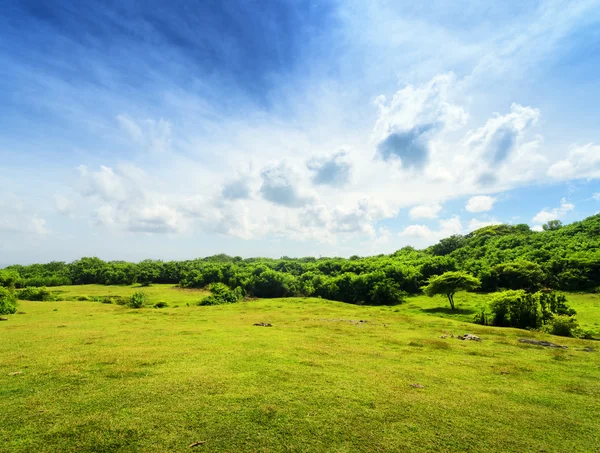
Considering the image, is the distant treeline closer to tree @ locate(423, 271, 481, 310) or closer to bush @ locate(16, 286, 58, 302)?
bush @ locate(16, 286, 58, 302)

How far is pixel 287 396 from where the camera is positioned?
42.7 feet

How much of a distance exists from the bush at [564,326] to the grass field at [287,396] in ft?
36.3

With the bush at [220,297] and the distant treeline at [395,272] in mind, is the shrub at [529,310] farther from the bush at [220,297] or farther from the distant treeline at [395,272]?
the bush at [220,297]

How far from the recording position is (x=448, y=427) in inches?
439

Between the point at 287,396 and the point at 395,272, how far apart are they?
79.8m

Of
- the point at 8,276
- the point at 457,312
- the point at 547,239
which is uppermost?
the point at 547,239

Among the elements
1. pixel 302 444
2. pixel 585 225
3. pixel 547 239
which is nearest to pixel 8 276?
pixel 302 444

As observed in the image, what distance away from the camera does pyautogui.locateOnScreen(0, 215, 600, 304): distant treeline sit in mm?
68188

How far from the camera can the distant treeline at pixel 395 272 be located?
68.2 metres

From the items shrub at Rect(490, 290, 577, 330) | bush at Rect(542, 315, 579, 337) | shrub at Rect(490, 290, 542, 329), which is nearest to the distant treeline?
shrub at Rect(490, 290, 542, 329)

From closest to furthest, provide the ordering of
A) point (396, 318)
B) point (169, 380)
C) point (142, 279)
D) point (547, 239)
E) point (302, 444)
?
point (302, 444) < point (169, 380) < point (396, 318) < point (547, 239) < point (142, 279)

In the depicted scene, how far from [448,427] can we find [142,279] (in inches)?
4915

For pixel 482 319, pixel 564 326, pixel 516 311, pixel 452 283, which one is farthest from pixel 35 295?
pixel 564 326

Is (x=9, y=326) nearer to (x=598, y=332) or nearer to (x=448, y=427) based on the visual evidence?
(x=448, y=427)
